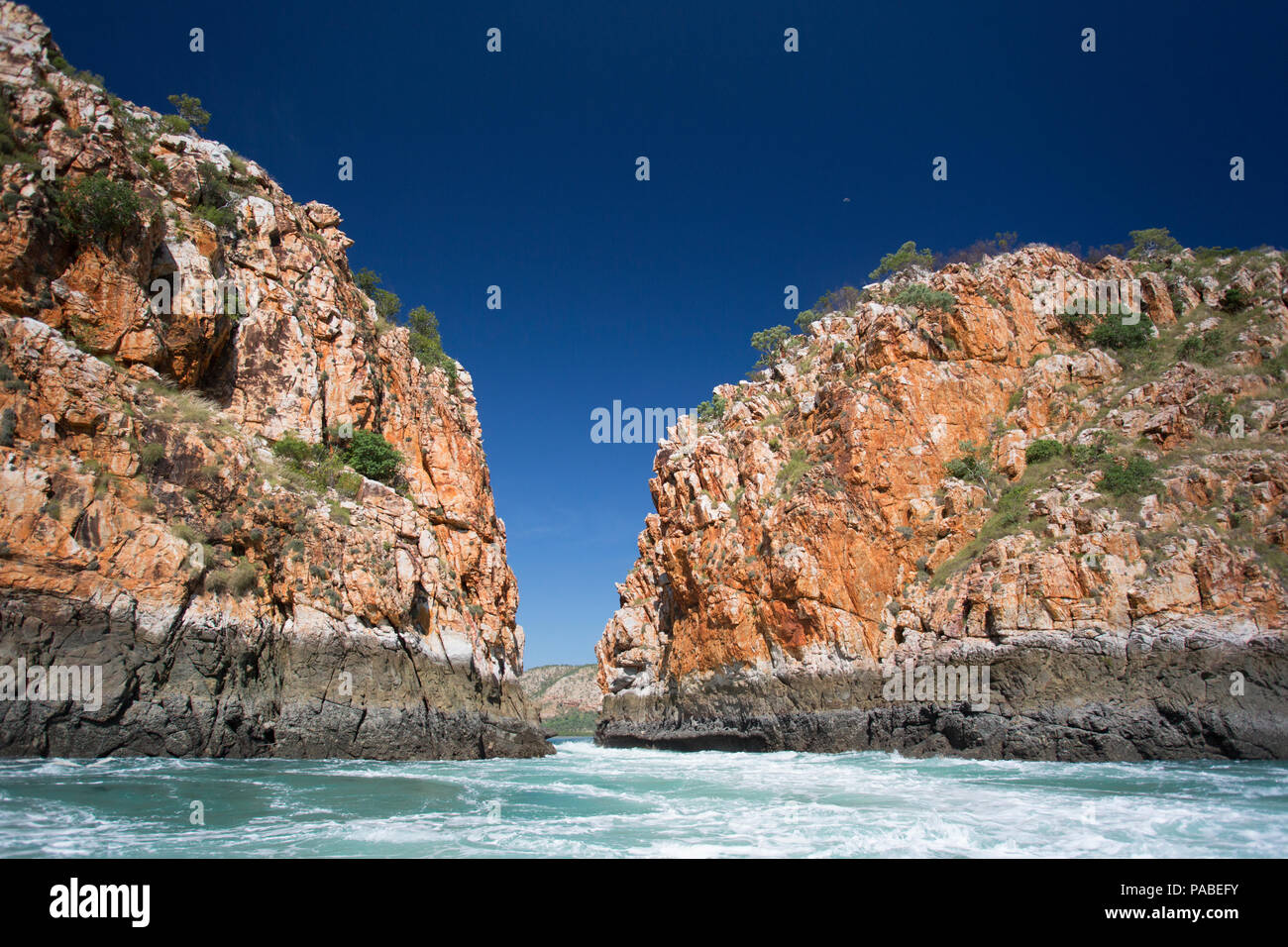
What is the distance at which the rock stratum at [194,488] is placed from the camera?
1866cm

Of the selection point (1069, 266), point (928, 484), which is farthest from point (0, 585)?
point (1069, 266)

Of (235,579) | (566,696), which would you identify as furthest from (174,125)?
(566,696)

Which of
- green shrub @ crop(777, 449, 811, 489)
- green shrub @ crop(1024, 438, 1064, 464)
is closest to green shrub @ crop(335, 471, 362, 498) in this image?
green shrub @ crop(777, 449, 811, 489)

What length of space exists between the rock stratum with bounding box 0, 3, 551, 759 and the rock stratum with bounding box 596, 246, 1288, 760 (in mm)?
13783

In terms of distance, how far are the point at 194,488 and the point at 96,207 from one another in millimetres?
9604

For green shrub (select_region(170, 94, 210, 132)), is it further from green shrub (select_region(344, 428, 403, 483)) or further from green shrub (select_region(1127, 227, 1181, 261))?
green shrub (select_region(1127, 227, 1181, 261))

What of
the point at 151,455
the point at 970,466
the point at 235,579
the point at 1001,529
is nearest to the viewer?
the point at 151,455

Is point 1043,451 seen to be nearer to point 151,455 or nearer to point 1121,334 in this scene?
point 1121,334

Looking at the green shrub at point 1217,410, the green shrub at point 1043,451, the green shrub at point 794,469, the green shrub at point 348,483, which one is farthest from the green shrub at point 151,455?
the green shrub at point 1217,410

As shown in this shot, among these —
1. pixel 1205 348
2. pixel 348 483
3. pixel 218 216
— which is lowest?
pixel 348 483

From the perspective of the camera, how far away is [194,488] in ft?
74.6

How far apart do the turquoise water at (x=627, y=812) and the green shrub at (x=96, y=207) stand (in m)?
16.5

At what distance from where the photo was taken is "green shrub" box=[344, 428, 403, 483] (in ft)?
105

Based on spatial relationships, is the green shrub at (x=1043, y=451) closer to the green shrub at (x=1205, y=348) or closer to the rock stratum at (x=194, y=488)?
the green shrub at (x=1205, y=348)
